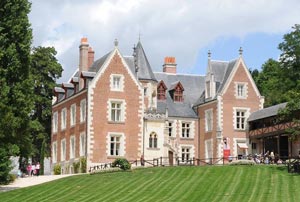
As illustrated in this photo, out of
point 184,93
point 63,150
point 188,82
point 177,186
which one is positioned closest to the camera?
point 177,186

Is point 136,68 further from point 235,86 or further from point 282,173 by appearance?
point 282,173

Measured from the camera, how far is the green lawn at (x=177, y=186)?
33094 millimetres

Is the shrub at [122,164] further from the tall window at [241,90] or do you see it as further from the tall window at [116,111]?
the tall window at [241,90]

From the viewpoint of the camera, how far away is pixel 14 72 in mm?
37562

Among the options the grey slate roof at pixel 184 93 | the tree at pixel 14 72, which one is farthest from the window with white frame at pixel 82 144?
the tree at pixel 14 72

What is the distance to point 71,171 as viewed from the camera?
182 ft

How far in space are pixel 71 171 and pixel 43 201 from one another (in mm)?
20812

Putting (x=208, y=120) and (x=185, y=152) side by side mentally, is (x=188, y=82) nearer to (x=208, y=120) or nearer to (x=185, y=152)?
(x=208, y=120)

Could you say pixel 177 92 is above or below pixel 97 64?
below

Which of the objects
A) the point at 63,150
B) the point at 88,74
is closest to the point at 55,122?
the point at 63,150

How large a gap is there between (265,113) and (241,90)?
369 centimetres

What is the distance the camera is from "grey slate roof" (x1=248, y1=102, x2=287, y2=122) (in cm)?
5359

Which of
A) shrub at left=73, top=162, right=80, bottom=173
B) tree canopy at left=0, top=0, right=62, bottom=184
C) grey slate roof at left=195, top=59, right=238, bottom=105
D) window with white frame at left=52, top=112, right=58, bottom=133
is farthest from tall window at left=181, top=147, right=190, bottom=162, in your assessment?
tree canopy at left=0, top=0, right=62, bottom=184

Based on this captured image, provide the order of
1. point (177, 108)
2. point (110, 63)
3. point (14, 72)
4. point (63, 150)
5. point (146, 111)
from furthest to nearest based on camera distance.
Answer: point (177, 108) < point (63, 150) < point (146, 111) < point (110, 63) < point (14, 72)
